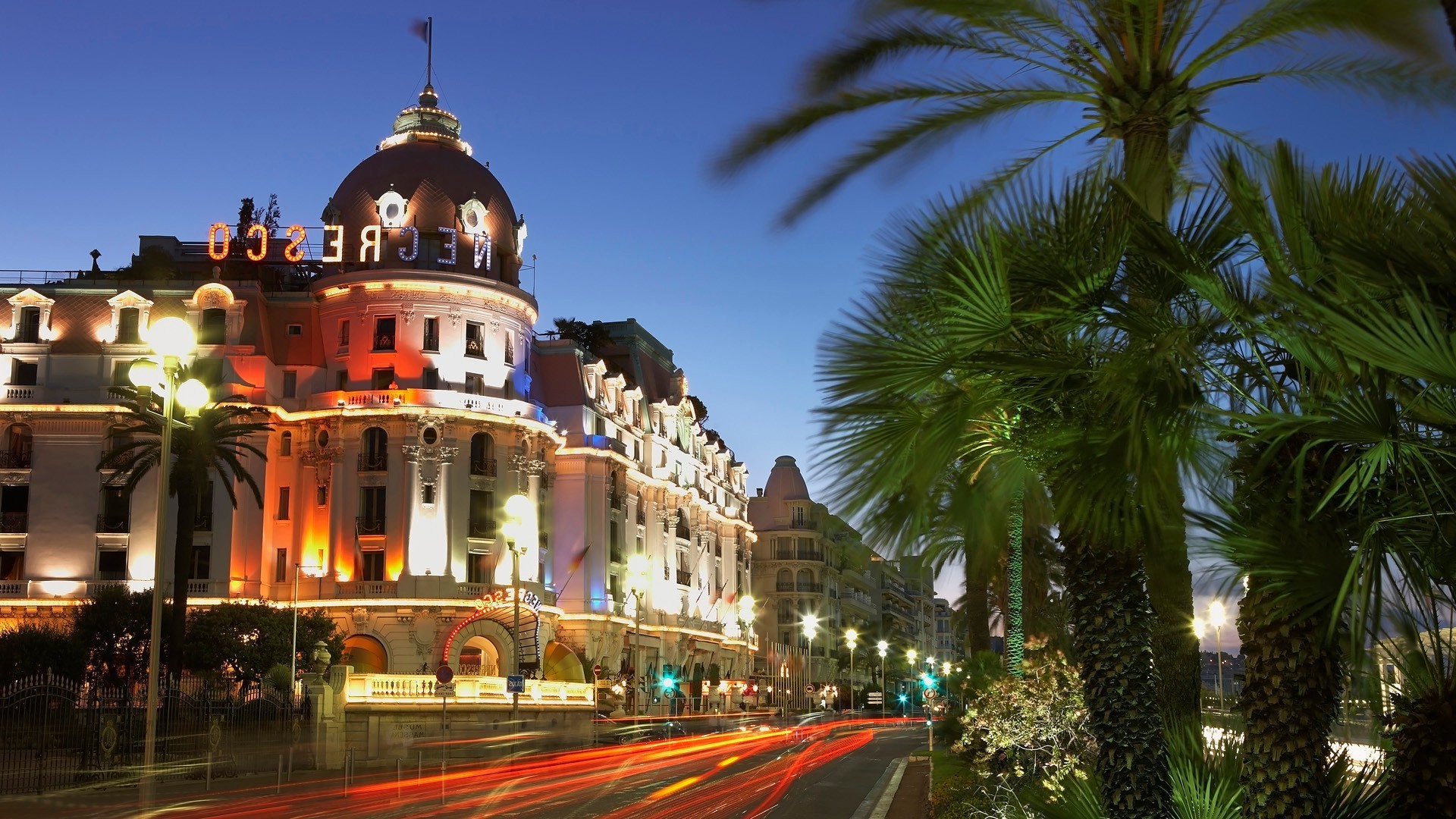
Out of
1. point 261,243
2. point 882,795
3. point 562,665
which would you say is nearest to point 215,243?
point 261,243

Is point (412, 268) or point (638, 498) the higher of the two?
point (412, 268)

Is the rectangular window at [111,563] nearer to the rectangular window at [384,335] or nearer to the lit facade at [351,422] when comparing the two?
the lit facade at [351,422]

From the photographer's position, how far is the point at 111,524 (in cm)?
6344

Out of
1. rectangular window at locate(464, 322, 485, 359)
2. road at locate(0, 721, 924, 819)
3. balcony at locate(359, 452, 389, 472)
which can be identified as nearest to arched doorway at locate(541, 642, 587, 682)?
balcony at locate(359, 452, 389, 472)

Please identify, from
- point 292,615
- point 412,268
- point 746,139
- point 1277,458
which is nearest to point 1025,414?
point 1277,458

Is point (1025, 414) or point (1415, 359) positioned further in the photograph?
point (1025, 414)

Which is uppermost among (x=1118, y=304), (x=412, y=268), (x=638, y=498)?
(x=412, y=268)

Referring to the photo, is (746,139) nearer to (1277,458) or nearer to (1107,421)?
(1107,421)

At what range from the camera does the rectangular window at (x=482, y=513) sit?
66.5 m

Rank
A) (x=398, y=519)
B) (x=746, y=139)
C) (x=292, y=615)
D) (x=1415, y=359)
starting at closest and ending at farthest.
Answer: (x=1415, y=359) < (x=746, y=139) < (x=292, y=615) < (x=398, y=519)

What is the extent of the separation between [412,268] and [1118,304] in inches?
2364

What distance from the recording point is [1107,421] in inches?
350

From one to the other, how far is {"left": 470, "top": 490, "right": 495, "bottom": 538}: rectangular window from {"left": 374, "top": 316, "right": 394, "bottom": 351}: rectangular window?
791 centimetres

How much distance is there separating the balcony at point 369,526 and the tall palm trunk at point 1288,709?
5956 cm
